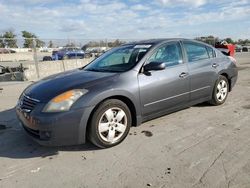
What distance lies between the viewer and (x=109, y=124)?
4.21 m

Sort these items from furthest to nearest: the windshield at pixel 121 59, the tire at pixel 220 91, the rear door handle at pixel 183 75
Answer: the tire at pixel 220 91 < the rear door handle at pixel 183 75 < the windshield at pixel 121 59

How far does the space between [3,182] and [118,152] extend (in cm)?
153

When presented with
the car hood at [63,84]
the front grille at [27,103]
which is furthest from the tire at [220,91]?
the front grille at [27,103]

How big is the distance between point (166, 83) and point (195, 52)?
1.27 m

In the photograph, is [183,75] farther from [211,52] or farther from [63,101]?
[63,101]

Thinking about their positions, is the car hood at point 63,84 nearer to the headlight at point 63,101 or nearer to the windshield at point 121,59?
the headlight at point 63,101

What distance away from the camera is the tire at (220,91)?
20.0 ft

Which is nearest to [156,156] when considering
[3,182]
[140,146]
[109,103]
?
[140,146]

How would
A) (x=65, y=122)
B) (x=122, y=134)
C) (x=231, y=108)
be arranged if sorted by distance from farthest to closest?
1. (x=231, y=108)
2. (x=122, y=134)
3. (x=65, y=122)

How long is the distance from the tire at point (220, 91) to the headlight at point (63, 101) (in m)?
3.23

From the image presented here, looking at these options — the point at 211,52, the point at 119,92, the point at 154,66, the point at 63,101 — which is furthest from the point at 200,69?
the point at 63,101

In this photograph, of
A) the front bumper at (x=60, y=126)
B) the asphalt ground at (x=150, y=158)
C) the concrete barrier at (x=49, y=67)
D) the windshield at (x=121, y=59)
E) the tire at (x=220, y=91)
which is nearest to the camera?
the asphalt ground at (x=150, y=158)

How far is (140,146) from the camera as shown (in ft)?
13.9

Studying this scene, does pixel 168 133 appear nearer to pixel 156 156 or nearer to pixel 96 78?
pixel 156 156
